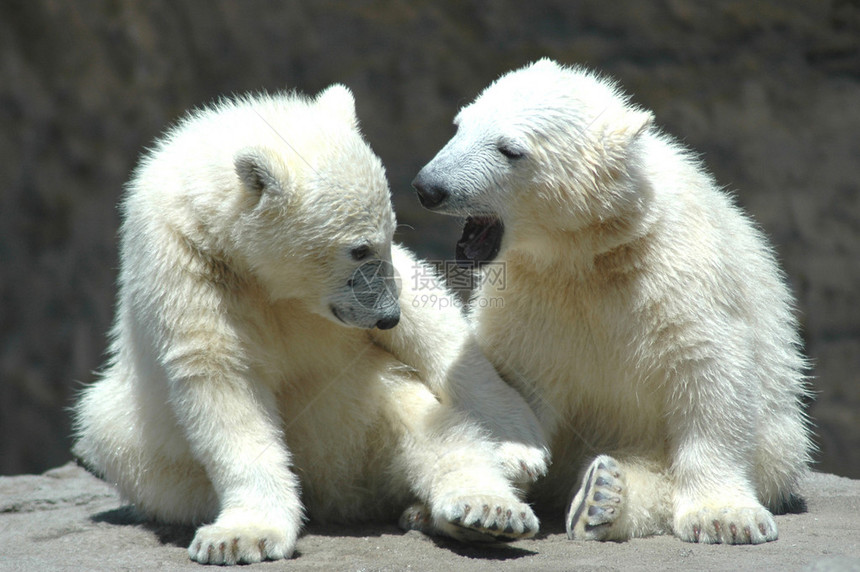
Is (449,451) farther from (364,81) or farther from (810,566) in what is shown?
(364,81)

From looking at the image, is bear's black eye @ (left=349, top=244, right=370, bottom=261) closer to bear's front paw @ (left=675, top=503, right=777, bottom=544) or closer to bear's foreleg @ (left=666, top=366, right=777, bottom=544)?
bear's foreleg @ (left=666, top=366, right=777, bottom=544)

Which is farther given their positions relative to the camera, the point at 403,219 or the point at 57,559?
the point at 403,219

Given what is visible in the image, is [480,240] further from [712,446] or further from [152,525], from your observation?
[152,525]

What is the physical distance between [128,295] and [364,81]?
4.60m

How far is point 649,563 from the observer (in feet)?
12.6

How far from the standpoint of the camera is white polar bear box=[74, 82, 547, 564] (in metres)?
4.17

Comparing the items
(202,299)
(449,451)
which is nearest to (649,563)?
(449,451)

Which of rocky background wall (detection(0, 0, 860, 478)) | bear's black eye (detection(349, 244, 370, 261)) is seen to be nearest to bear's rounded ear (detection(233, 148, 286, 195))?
bear's black eye (detection(349, 244, 370, 261))

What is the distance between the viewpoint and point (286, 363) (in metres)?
4.56

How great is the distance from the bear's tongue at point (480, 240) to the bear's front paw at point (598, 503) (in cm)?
106

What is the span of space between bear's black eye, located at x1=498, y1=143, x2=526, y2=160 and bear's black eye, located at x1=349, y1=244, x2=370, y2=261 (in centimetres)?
75

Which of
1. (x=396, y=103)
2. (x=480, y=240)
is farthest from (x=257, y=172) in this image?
(x=396, y=103)

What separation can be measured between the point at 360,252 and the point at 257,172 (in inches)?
22.3

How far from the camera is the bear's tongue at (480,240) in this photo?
181 inches
